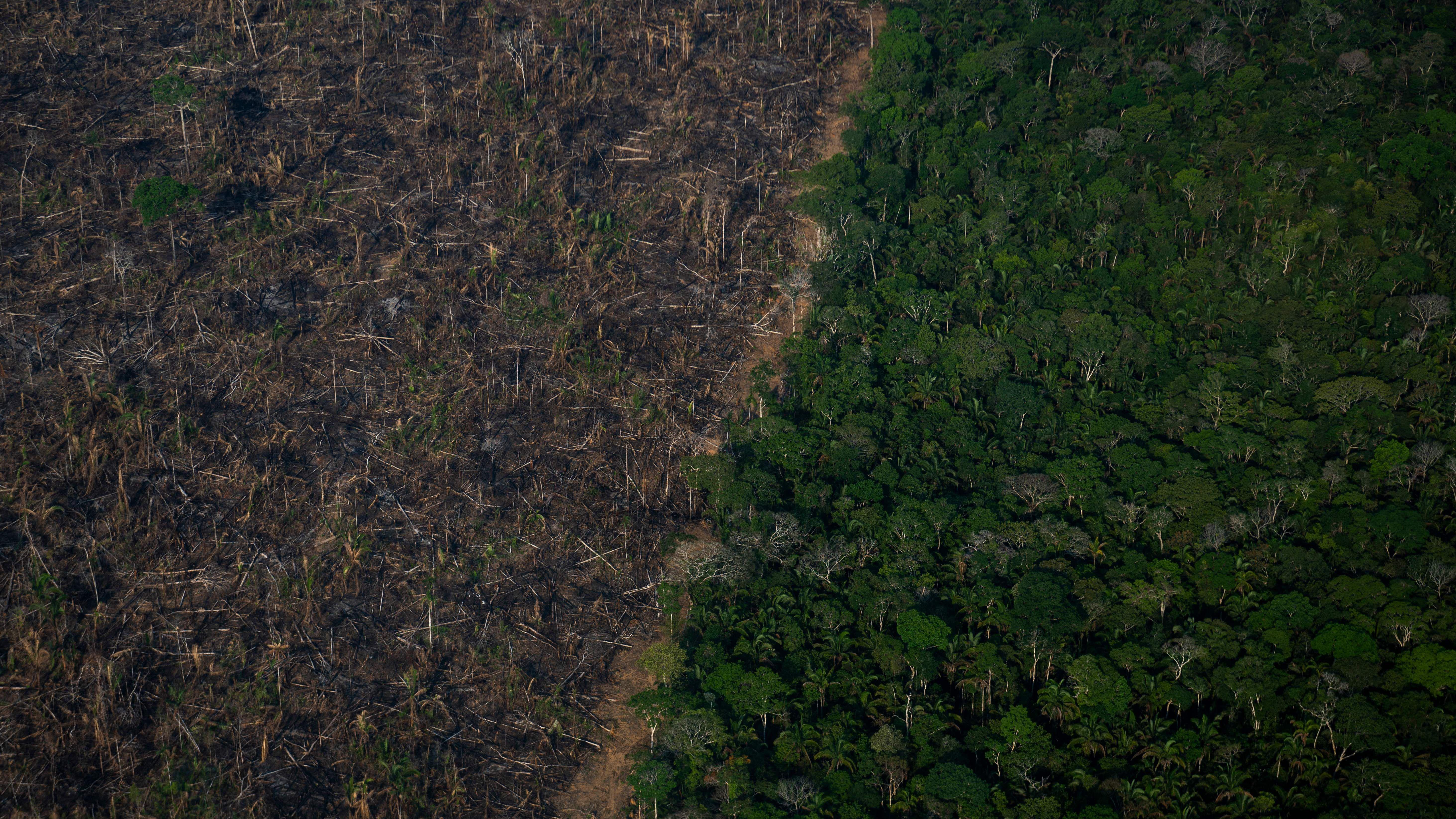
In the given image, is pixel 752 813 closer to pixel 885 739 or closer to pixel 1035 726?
pixel 885 739

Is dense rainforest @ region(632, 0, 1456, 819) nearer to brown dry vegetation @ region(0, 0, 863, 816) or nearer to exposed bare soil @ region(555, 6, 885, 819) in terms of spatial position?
exposed bare soil @ region(555, 6, 885, 819)

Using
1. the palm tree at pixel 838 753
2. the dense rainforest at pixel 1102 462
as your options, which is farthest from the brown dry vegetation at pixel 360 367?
the palm tree at pixel 838 753

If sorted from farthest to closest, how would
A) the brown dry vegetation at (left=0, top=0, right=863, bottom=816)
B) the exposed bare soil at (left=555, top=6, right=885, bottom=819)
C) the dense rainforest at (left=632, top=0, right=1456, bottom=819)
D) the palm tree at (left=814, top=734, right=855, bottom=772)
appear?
the brown dry vegetation at (left=0, top=0, right=863, bottom=816) → the exposed bare soil at (left=555, top=6, right=885, bottom=819) → the palm tree at (left=814, top=734, right=855, bottom=772) → the dense rainforest at (left=632, top=0, right=1456, bottom=819)

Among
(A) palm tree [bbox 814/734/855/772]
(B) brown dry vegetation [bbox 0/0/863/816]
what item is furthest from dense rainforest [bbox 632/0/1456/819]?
(B) brown dry vegetation [bbox 0/0/863/816]

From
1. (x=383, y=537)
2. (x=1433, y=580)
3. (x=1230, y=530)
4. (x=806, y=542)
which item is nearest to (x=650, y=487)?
(x=806, y=542)

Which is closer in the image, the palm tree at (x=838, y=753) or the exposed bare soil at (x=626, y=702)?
the palm tree at (x=838, y=753)

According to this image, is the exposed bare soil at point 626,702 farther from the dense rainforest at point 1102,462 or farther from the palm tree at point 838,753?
the palm tree at point 838,753
